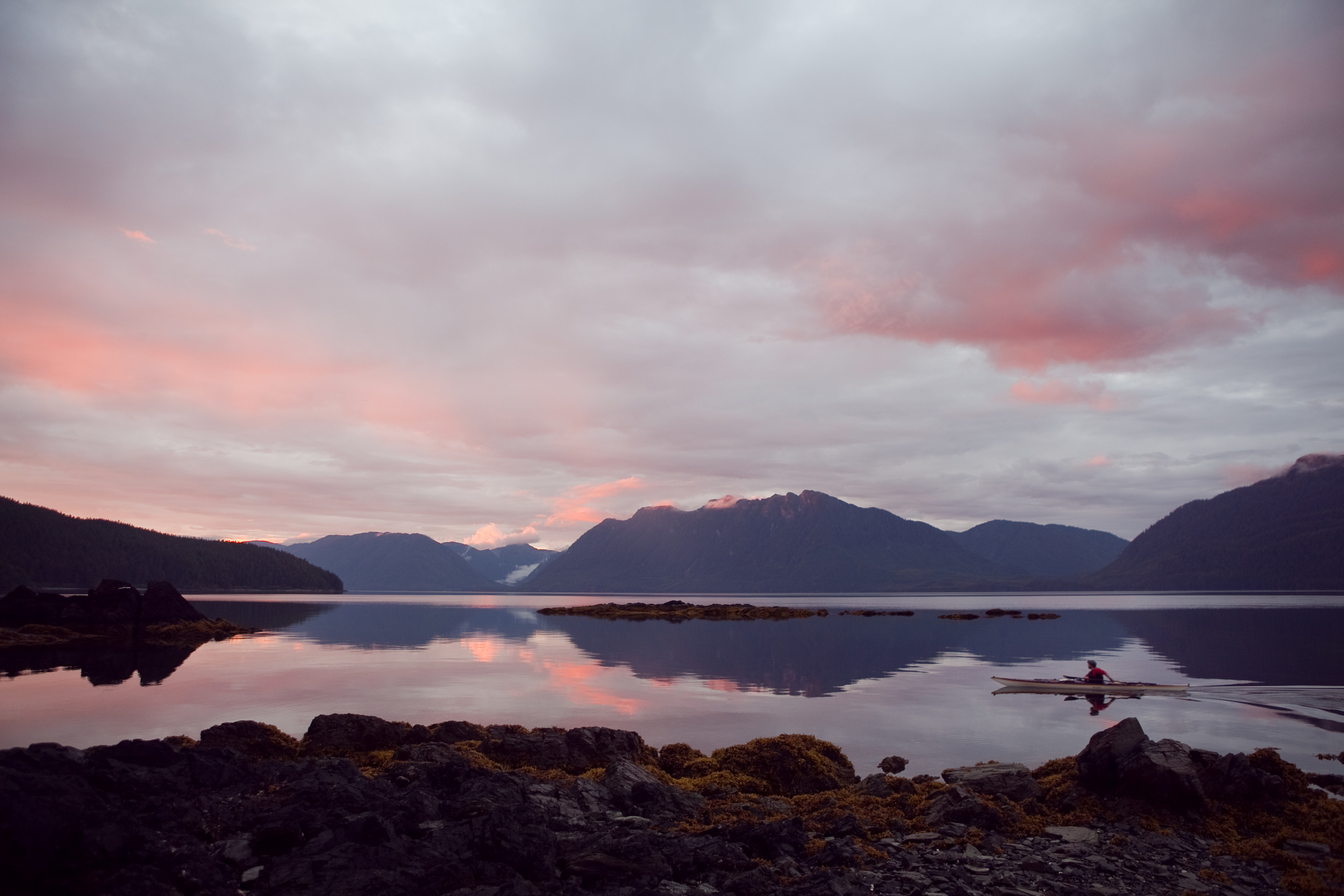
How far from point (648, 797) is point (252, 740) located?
45.2 feet

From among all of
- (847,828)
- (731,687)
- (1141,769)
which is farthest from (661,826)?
(731,687)

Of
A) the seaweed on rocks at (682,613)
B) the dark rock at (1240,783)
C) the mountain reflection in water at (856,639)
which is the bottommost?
the seaweed on rocks at (682,613)

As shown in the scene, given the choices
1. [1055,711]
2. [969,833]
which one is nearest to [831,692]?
[1055,711]

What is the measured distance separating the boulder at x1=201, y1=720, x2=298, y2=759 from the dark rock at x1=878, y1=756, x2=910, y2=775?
60.6ft

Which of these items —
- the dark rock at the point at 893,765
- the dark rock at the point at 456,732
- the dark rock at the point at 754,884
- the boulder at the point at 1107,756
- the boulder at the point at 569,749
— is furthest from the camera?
the dark rock at the point at 456,732

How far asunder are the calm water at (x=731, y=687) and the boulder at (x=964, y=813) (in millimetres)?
6691

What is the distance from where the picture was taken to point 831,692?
40906 mm

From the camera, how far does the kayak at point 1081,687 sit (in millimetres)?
40969

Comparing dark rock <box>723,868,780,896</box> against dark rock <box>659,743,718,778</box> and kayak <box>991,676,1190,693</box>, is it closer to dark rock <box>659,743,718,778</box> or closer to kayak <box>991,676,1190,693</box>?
dark rock <box>659,743,718,778</box>

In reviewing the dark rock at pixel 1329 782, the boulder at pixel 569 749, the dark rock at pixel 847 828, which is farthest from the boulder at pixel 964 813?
the dark rock at pixel 1329 782

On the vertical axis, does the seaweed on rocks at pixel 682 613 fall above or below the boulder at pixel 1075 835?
below

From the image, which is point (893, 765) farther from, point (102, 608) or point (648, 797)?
point (102, 608)

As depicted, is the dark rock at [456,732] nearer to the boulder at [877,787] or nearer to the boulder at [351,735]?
the boulder at [351,735]

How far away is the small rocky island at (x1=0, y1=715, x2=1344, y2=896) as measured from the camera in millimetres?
12594
